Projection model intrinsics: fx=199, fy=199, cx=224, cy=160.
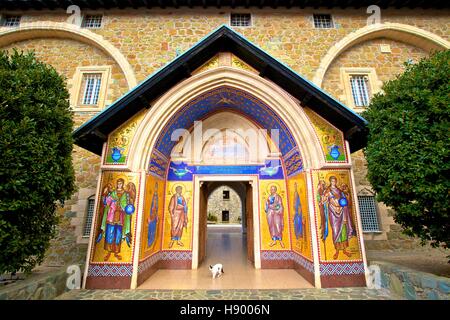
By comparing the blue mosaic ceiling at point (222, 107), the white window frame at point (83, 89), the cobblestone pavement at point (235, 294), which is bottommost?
the cobblestone pavement at point (235, 294)

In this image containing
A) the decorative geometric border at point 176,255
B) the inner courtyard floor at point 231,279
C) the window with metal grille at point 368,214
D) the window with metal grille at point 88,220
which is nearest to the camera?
the inner courtyard floor at point 231,279

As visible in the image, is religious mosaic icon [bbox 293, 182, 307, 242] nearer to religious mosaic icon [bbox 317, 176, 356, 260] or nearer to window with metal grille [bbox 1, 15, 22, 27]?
religious mosaic icon [bbox 317, 176, 356, 260]

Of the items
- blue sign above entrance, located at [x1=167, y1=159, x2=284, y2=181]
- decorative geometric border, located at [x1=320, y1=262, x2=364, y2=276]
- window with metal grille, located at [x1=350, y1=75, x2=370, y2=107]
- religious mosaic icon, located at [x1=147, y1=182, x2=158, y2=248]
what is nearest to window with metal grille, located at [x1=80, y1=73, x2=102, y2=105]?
blue sign above entrance, located at [x1=167, y1=159, x2=284, y2=181]

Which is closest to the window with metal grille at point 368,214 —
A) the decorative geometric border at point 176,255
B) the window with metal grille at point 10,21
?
the decorative geometric border at point 176,255

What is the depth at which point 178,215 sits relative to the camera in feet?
22.3

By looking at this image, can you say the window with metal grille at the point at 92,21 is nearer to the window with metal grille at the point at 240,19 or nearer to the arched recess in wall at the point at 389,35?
the window with metal grille at the point at 240,19

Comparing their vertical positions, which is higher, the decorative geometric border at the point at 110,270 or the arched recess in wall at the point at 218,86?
the arched recess in wall at the point at 218,86

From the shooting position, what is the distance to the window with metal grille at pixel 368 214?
749cm

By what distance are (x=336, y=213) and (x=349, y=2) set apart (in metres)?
9.73

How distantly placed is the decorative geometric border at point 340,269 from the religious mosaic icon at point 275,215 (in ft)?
5.94

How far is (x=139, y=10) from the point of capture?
365 inches

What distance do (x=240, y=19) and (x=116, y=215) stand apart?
9.74 m

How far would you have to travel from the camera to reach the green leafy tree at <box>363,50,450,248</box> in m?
3.58

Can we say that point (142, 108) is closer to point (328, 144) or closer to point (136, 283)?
point (136, 283)
